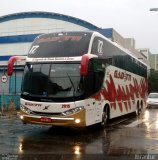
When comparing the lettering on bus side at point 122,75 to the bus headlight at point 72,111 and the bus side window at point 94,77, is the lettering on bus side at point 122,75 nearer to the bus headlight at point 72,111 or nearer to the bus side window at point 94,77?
the bus side window at point 94,77

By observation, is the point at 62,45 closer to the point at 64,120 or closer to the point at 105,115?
the point at 64,120

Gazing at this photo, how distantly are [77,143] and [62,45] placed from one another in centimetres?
387

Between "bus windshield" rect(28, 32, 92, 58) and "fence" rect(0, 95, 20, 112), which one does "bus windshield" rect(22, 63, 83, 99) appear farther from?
"fence" rect(0, 95, 20, 112)

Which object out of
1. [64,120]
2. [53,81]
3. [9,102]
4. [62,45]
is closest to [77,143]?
[64,120]

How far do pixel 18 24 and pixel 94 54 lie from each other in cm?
4211

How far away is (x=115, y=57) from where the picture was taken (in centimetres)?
1905

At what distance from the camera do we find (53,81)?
1411 cm

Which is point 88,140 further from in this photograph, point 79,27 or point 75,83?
point 79,27

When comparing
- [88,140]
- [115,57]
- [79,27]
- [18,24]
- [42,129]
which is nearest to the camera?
[88,140]

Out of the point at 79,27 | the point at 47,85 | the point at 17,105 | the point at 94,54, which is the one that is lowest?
the point at 17,105

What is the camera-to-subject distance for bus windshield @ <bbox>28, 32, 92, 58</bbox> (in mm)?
14531

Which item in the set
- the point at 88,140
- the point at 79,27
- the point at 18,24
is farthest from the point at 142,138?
the point at 18,24

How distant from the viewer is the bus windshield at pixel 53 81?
1394cm

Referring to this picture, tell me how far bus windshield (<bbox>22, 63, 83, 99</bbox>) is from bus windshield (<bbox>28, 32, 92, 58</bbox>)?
0.48 metres
